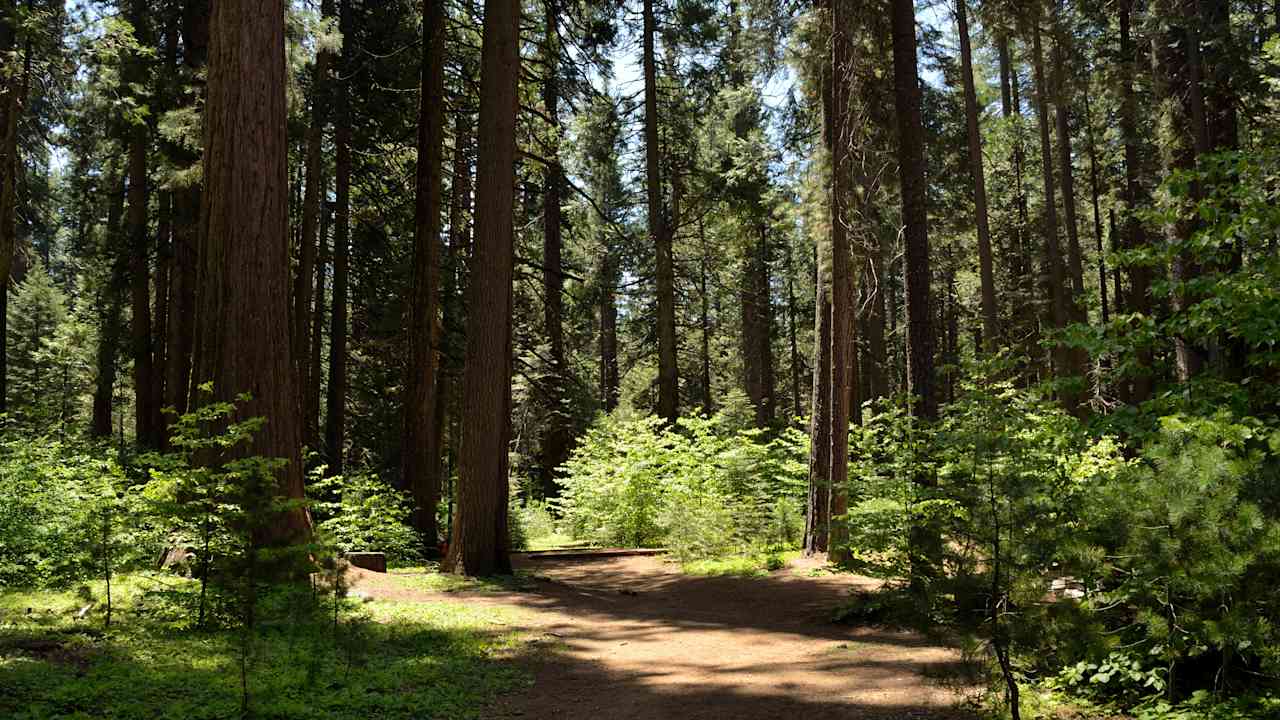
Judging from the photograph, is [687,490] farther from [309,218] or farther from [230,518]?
[230,518]

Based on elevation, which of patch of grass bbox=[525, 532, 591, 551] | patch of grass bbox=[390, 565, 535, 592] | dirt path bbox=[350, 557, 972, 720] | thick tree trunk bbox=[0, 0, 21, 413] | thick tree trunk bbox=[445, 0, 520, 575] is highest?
thick tree trunk bbox=[0, 0, 21, 413]

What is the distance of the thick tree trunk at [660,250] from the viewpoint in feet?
62.2

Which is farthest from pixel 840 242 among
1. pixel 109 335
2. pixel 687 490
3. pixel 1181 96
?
A: pixel 109 335

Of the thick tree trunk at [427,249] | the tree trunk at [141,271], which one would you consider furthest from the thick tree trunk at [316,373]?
the thick tree trunk at [427,249]

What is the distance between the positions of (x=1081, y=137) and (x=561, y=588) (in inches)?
1180

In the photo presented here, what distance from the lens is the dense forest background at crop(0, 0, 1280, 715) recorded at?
4840mm

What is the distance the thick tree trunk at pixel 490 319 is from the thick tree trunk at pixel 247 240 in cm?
350

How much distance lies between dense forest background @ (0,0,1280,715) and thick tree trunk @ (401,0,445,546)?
6 centimetres

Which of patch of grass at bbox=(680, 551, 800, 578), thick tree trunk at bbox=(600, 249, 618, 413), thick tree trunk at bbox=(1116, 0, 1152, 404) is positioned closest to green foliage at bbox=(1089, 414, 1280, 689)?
patch of grass at bbox=(680, 551, 800, 578)

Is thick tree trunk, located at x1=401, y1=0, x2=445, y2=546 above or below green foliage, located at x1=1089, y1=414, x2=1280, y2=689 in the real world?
above

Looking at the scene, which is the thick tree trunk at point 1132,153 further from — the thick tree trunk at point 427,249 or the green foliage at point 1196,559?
the thick tree trunk at point 427,249

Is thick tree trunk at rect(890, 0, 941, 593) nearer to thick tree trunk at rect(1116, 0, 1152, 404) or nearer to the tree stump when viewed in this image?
the tree stump

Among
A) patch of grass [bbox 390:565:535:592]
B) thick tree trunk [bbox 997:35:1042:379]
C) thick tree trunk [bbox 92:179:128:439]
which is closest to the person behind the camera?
patch of grass [bbox 390:565:535:592]

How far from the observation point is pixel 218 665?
5.52 meters
